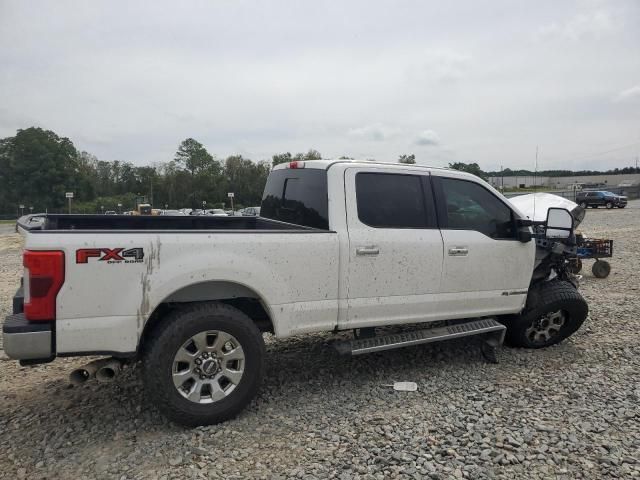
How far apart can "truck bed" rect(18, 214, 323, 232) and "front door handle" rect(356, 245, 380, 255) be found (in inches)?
15.5

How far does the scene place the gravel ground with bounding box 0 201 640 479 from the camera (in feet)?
9.93

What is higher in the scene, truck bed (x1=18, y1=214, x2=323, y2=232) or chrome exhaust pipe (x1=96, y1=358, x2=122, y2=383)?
truck bed (x1=18, y1=214, x2=323, y2=232)

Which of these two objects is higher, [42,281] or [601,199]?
[601,199]

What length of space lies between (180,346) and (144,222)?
5.85ft

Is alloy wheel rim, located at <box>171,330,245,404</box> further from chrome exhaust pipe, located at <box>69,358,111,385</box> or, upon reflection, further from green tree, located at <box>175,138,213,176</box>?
green tree, located at <box>175,138,213,176</box>

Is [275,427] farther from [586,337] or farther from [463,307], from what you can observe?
[586,337]

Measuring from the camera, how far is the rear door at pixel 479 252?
4.41 metres

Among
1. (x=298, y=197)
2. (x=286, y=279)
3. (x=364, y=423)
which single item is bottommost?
(x=364, y=423)

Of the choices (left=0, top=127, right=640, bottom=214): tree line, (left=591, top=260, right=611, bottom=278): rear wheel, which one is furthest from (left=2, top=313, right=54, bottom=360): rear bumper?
(left=0, top=127, right=640, bottom=214): tree line

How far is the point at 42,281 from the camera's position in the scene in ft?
9.91

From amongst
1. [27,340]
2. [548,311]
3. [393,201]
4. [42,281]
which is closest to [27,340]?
[27,340]

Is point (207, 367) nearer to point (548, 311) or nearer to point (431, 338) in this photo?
point (431, 338)

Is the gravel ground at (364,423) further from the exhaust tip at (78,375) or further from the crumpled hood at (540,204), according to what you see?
the crumpled hood at (540,204)

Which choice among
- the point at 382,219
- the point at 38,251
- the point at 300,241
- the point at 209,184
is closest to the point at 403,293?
the point at 382,219
